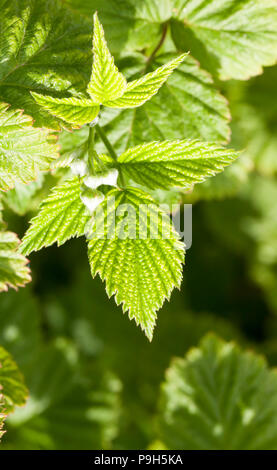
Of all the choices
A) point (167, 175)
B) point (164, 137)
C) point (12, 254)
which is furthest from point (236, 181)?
point (12, 254)

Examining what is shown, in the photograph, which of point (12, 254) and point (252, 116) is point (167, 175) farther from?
point (252, 116)

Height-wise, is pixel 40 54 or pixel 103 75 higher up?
pixel 40 54

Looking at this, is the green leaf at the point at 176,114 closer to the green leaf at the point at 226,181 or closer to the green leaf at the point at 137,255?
the green leaf at the point at 137,255

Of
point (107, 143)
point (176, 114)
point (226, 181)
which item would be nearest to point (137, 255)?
point (107, 143)

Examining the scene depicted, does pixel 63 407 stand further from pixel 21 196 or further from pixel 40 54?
pixel 40 54

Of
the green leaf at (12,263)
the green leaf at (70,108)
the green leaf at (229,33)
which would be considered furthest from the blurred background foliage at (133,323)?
the green leaf at (70,108)

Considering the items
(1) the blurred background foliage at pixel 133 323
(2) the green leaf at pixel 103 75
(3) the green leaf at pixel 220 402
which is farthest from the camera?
(1) the blurred background foliage at pixel 133 323

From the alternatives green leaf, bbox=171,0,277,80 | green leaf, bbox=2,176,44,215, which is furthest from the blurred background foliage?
green leaf, bbox=171,0,277,80
